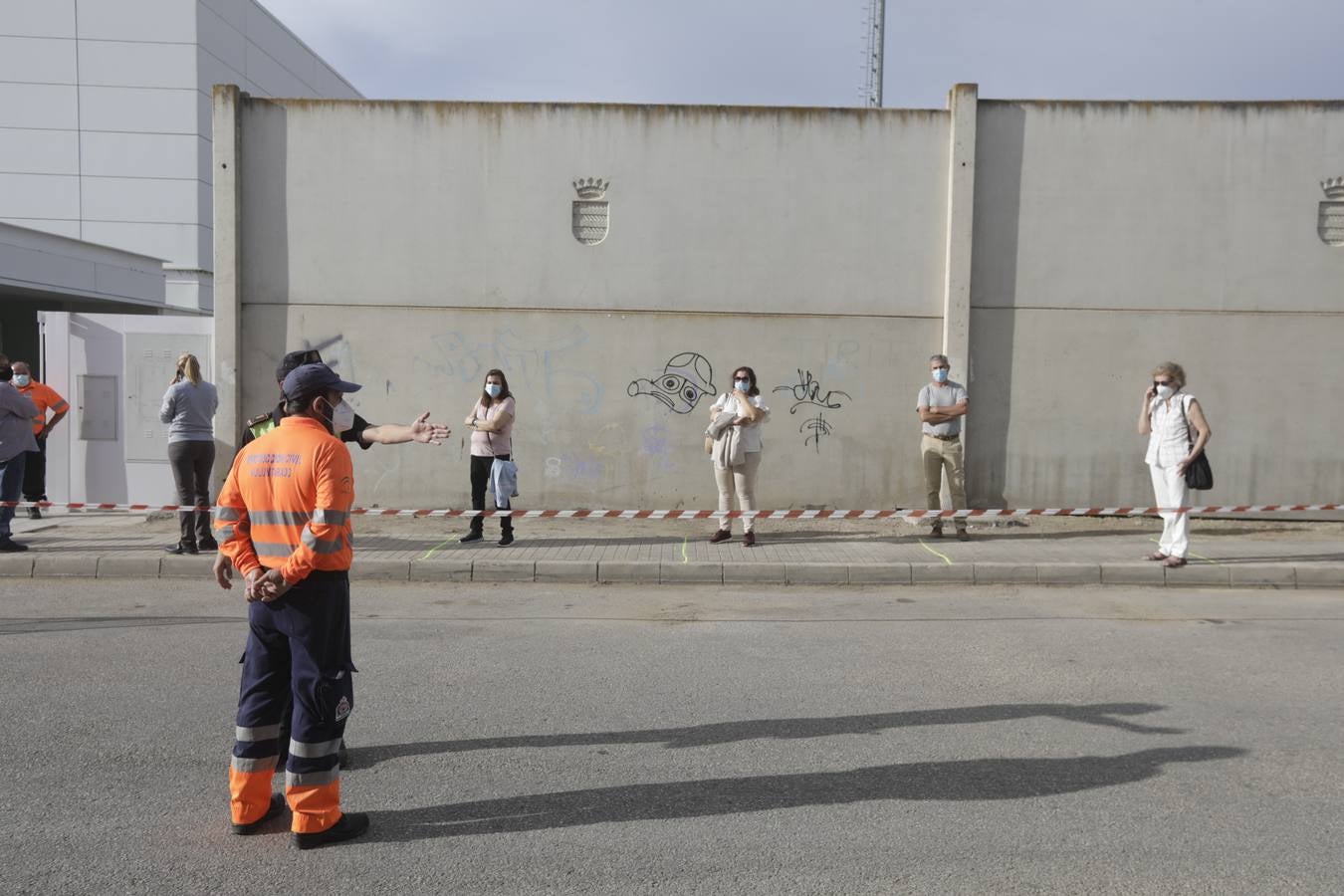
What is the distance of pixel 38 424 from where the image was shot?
11.2 metres

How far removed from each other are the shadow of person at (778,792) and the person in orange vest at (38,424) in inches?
356

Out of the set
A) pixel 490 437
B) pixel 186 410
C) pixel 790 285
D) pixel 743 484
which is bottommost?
pixel 743 484

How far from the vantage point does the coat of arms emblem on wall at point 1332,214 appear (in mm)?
11602

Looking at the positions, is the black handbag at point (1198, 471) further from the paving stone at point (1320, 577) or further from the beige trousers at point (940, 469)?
the beige trousers at point (940, 469)

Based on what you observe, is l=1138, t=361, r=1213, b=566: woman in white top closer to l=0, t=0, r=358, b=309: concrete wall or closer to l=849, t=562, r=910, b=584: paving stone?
l=849, t=562, r=910, b=584: paving stone

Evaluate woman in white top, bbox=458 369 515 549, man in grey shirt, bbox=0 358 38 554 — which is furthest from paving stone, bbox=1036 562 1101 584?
man in grey shirt, bbox=0 358 38 554

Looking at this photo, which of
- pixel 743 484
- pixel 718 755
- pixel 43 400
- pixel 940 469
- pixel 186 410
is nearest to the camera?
pixel 718 755

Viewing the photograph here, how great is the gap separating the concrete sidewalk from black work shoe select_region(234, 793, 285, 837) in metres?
5.06

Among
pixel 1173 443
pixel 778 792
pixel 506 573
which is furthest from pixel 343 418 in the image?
pixel 1173 443

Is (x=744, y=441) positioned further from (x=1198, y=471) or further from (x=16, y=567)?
(x=16, y=567)

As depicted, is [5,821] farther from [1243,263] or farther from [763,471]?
[1243,263]

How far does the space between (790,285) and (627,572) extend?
450 cm

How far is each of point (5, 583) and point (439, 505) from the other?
4.51 metres

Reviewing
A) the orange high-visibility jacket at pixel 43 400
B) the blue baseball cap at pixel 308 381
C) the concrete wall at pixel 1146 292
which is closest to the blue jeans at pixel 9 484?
the orange high-visibility jacket at pixel 43 400
